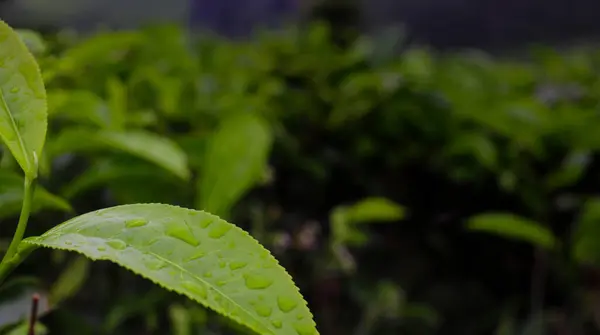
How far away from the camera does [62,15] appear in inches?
73.7

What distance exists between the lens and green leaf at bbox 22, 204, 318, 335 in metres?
0.40

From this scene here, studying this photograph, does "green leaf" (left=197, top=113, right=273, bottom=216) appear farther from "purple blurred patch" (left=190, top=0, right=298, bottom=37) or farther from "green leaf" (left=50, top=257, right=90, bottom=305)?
"purple blurred patch" (left=190, top=0, right=298, bottom=37)

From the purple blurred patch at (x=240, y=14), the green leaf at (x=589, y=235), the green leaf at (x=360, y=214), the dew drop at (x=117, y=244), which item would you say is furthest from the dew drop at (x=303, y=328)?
the purple blurred patch at (x=240, y=14)

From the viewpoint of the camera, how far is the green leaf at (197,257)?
1.30 ft

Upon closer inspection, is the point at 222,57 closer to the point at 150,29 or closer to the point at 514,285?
Result: the point at 150,29

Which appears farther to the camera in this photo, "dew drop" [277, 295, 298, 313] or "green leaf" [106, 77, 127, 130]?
"green leaf" [106, 77, 127, 130]

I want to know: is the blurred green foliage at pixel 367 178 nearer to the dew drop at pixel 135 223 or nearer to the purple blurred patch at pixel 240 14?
the dew drop at pixel 135 223

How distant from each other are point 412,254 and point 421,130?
0.32 metres

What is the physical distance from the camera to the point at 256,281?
42cm

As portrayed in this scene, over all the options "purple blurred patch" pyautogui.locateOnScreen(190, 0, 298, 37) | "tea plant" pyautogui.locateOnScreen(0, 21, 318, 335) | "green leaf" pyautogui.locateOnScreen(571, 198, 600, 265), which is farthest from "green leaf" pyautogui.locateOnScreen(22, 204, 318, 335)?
"purple blurred patch" pyautogui.locateOnScreen(190, 0, 298, 37)

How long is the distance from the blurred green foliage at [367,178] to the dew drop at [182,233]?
1.50 ft

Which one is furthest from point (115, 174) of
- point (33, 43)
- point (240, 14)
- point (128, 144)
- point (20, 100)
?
point (240, 14)

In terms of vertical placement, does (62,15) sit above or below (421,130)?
below

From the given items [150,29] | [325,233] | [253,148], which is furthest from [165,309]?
[150,29]
